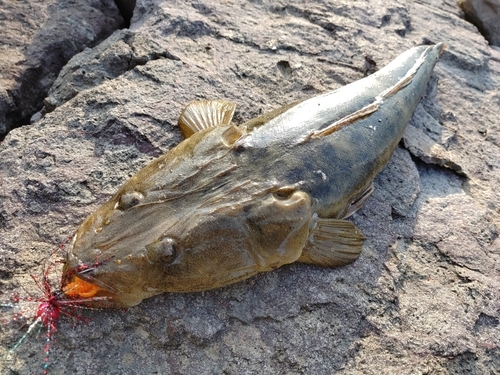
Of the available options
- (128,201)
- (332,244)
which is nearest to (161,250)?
(128,201)

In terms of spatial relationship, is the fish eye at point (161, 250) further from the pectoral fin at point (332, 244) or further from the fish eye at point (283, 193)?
the pectoral fin at point (332, 244)

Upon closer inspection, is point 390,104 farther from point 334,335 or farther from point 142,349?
point 142,349

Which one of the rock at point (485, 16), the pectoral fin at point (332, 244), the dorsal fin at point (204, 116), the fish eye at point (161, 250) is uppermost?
the rock at point (485, 16)

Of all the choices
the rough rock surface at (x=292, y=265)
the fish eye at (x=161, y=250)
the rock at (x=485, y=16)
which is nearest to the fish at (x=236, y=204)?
the fish eye at (x=161, y=250)

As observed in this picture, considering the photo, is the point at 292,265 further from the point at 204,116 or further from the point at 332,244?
the point at 204,116

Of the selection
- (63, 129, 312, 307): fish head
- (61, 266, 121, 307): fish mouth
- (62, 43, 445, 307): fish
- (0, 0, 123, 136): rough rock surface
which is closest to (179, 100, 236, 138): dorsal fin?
(62, 43, 445, 307): fish

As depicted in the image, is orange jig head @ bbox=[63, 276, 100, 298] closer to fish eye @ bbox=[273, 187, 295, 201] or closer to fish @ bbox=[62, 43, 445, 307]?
fish @ bbox=[62, 43, 445, 307]
